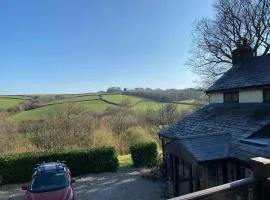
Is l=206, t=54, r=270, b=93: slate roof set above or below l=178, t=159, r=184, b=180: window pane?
above

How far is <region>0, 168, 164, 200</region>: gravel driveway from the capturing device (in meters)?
17.6

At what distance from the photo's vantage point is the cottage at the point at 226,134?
43.3 feet

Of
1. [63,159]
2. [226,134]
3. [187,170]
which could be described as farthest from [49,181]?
[63,159]

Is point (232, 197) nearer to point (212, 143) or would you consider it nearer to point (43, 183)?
point (212, 143)

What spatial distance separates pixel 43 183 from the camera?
567 inches

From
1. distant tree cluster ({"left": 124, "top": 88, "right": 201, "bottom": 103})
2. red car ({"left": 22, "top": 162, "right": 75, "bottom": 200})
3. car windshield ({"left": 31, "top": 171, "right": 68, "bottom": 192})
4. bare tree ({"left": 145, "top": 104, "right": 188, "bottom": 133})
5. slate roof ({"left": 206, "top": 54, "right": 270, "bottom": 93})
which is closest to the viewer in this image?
red car ({"left": 22, "top": 162, "right": 75, "bottom": 200})

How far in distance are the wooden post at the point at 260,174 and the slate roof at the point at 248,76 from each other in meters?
12.1

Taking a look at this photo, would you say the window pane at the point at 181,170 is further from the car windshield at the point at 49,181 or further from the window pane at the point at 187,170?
the car windshield at the point at 49,181

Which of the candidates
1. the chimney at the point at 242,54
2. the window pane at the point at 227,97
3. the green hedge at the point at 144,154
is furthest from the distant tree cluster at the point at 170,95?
the window pane at the point at 227,97

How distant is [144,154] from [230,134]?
11.2 m

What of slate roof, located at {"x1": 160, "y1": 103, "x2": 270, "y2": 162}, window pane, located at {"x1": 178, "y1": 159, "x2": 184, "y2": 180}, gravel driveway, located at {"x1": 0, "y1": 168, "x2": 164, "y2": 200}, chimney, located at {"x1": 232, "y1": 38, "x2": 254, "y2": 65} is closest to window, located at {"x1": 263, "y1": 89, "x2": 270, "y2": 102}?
A: slate roof, located at {"x1": 160, "y1": 103, "x2": 270, "y2": 162}

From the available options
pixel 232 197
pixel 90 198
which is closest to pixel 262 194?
pixel 232 197

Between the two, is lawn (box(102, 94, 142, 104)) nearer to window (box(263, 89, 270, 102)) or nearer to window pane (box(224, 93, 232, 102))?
window pane (box(224, 93, 232, 102))

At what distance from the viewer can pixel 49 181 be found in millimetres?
14438
